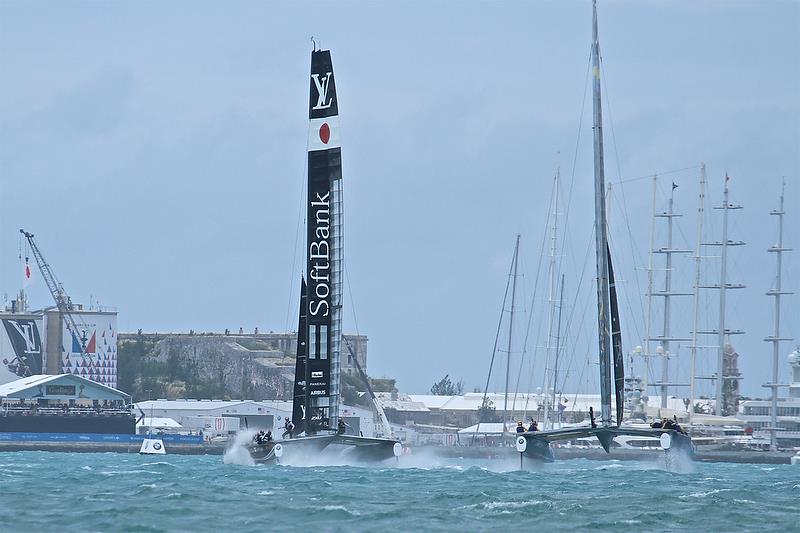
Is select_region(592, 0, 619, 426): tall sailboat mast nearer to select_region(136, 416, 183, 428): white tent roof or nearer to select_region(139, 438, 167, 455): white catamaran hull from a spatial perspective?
select_region(139, 438, 167, 455): white catamaran hull

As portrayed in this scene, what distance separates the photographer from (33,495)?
44594 mm

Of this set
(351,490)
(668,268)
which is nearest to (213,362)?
(668,268)

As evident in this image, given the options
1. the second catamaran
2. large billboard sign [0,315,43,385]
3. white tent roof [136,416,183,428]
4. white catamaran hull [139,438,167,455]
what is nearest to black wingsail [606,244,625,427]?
the second catamaran

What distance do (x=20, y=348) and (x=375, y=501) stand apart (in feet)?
349

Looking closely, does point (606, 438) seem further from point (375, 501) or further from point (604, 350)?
A: point (375, 501)

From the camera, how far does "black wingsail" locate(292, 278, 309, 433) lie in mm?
64062

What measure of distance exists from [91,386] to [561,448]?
1550 inches

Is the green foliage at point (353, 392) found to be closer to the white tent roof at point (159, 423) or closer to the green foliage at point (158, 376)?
the green foliage at point (158, 376)

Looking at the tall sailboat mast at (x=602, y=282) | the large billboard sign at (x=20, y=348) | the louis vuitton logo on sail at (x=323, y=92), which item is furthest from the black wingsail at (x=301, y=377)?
the large billboard sign at (x=20, y=348)

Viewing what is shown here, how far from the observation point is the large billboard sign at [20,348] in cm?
14375

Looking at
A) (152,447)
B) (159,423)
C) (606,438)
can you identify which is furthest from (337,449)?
(159,423)

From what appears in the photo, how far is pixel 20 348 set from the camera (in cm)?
14425

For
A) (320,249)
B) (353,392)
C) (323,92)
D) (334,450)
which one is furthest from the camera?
(353,392)

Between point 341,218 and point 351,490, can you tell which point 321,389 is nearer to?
point 341,218
